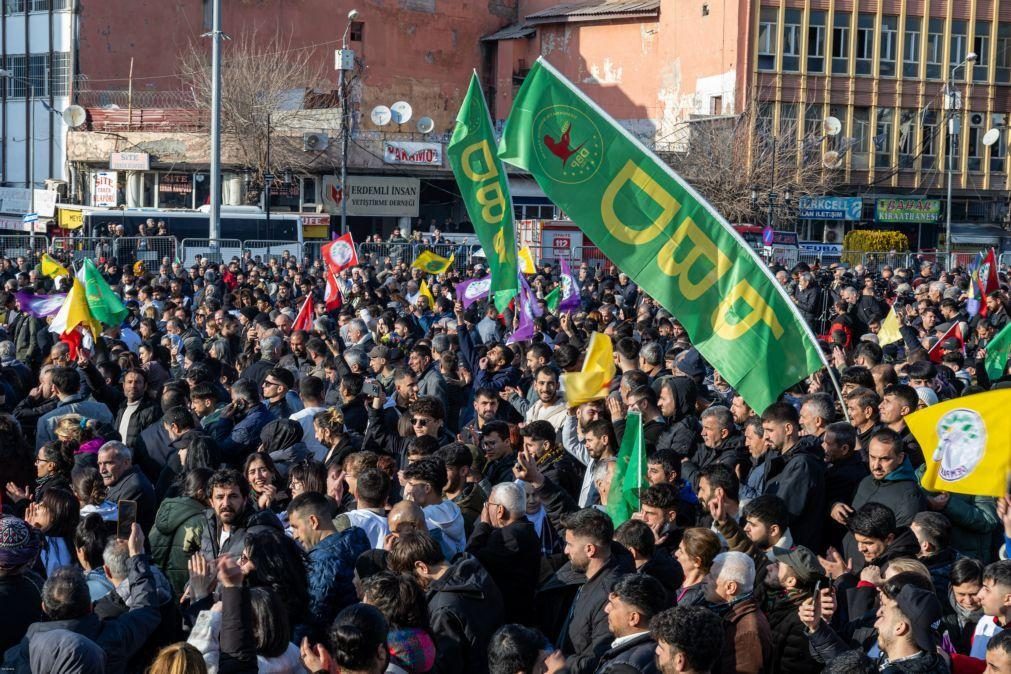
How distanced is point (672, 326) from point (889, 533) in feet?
28.4

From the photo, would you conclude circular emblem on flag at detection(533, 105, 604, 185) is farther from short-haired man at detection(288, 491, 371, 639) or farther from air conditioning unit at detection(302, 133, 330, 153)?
air conditioning unit at detection(302, 133, 330, 153)

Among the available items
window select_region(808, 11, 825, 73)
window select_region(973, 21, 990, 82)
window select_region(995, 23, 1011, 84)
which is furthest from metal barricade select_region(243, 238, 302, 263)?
window select_region(995, 23, 1011, 84)

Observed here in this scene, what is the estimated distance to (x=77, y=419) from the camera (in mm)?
8422

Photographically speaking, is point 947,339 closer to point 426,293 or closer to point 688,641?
point 426,293

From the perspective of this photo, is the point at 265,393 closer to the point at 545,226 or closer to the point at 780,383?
the point at 780,383

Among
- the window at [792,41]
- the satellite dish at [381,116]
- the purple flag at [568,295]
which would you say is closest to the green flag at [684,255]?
the purple flag at [568,295]

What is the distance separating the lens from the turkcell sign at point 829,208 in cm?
4866

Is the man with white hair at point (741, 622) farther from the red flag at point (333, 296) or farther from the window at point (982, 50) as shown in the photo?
the window at point (982, 50)

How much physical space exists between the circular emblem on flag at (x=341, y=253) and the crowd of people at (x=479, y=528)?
8.50 meters

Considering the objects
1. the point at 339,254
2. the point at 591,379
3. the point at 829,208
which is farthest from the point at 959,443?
the point at 829,208

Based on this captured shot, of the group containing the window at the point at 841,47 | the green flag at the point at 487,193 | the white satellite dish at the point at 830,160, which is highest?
the window at the point at 841,47

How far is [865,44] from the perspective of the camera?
5212 centimetres

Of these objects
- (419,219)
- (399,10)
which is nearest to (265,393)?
(419,219)

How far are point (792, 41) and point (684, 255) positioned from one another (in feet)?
150
